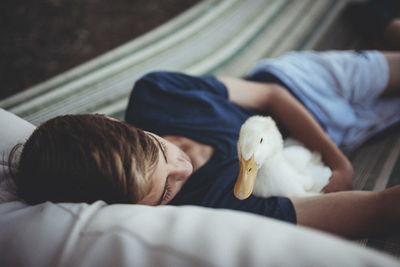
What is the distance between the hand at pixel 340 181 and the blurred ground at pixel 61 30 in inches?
49.1

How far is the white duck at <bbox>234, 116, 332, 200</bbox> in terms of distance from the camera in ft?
1.59

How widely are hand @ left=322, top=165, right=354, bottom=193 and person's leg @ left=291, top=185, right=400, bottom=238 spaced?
152mm

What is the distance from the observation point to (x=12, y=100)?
758 millimetres

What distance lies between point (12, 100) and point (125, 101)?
1.09 feet

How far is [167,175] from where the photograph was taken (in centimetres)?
49

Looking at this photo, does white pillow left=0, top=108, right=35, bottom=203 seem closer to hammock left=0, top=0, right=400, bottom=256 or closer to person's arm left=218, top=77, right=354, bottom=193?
hammock left=0, top=0, right=400, bottom=256

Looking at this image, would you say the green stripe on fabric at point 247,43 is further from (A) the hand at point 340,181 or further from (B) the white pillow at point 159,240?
(B) the white pillow at point 159,240

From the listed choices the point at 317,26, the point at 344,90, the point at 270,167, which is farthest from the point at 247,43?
the point at 270,167

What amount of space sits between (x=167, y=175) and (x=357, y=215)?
354 millimetres

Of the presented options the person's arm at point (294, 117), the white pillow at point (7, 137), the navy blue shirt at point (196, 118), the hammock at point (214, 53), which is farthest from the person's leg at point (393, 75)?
the white pillow at point (7, 137)

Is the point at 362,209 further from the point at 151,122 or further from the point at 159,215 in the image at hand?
the point at 151,122

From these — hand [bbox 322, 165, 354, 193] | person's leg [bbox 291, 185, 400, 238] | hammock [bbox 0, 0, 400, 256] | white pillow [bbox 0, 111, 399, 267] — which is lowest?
hand [bbox 322, 165, 354, 193]

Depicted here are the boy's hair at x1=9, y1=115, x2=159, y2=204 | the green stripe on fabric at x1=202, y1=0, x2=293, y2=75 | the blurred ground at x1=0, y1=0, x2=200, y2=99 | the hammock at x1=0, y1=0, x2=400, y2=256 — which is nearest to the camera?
the boy's hair at x1=9, y1=115, x2=159, y2=204

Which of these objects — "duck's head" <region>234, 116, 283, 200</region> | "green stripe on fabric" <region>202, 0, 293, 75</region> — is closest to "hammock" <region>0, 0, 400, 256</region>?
"green stripe on fabric" <region>202, 0, 293, 75</region>
